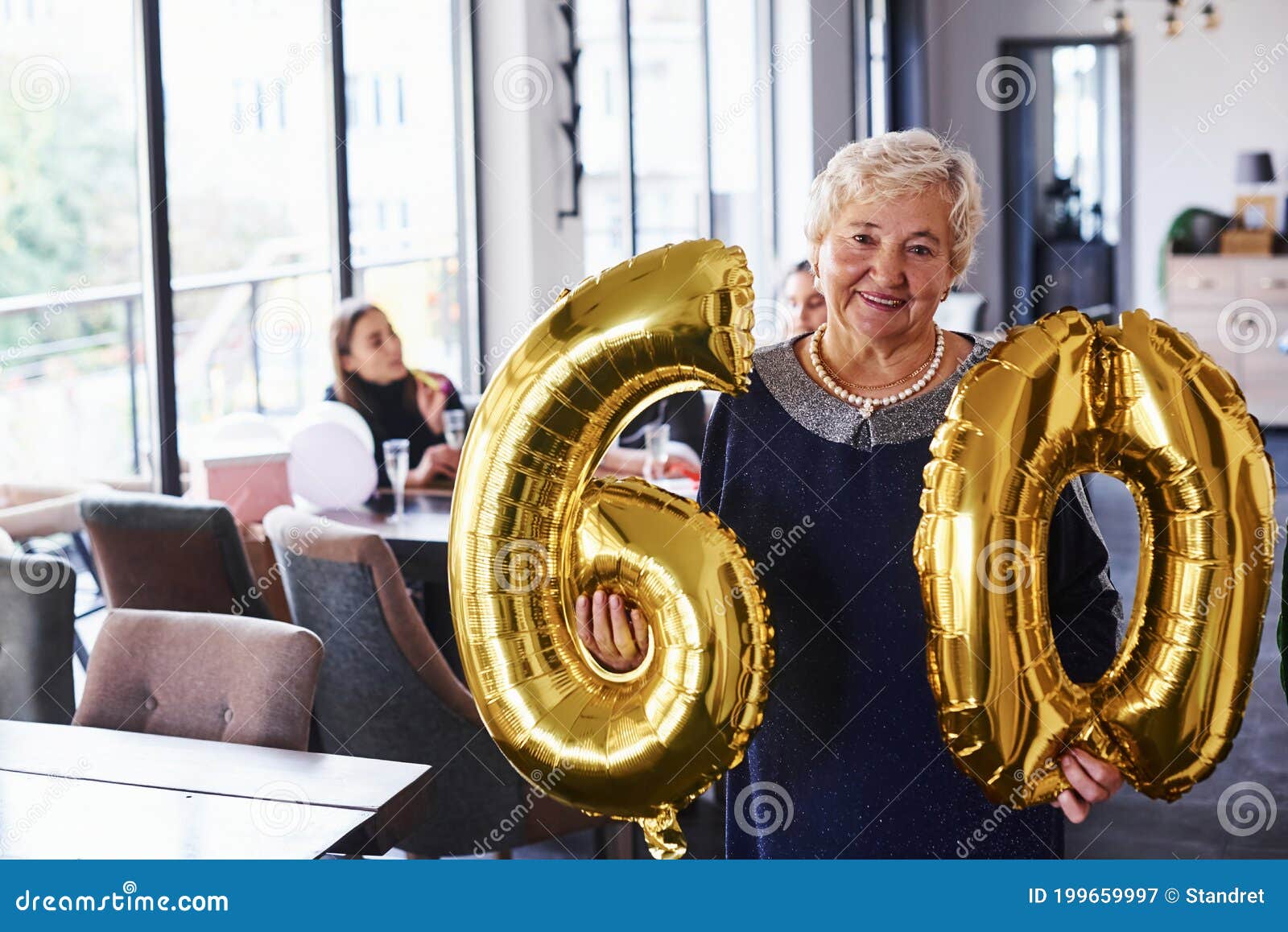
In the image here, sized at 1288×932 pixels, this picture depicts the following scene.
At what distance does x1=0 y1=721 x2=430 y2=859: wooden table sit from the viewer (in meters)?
1.52

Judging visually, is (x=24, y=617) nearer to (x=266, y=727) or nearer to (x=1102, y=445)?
(x=266, y=727)

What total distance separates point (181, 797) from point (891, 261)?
105 centimetres

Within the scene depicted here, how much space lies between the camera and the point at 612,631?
1.31 m

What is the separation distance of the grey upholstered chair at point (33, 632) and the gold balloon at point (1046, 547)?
1.65 meters

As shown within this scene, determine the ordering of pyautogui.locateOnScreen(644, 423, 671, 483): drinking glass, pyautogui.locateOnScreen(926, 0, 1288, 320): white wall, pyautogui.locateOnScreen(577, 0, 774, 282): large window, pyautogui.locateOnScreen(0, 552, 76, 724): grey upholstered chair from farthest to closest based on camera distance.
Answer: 1. pyautogui.locateOnScreen(926, 0, 1288, 320): white wall
2. pyautogui.locateOnScreen(577, 0, 774, 282): large window
3. pyautogui.locateOnScreen(644, 423, 671, 483): drinking glass
4. pyautogui.locateOnScreen(0, 552, 76, 724): grey upholstered chair

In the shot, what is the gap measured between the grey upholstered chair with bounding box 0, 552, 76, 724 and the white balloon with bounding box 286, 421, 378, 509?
875mm

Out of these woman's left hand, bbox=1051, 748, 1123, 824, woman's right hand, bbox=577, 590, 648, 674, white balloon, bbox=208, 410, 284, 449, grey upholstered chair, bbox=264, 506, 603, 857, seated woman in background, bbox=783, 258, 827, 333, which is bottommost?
grey upholstered chair, bbox=264, 506, 603, 857

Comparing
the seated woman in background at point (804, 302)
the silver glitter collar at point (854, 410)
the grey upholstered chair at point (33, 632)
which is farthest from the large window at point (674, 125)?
the silver glitter collar at point (854, 410)

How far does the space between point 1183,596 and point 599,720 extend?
519 millimetres

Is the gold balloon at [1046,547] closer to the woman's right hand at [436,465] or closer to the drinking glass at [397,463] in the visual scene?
the drinking glass at [397,463]

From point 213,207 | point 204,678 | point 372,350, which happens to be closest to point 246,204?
point 213,207

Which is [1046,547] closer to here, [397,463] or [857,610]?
[857,610]

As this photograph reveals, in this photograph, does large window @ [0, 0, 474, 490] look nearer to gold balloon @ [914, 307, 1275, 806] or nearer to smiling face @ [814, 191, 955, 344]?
smiling face @ [814, 191, 955, 344]

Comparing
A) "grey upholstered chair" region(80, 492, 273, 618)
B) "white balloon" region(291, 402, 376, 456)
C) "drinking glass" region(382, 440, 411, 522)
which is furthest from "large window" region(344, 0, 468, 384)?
"grey upholstered chair" region(80, 492, 273, 618)
